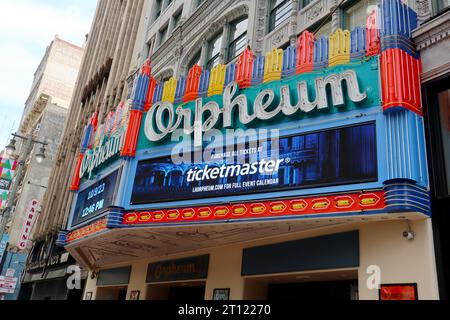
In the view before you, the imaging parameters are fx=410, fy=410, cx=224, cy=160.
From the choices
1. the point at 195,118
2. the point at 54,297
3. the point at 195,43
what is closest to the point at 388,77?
the point at 195,118

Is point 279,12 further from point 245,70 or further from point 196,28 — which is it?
point 245,70

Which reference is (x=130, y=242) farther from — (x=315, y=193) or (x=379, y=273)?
(x=379, y=273)

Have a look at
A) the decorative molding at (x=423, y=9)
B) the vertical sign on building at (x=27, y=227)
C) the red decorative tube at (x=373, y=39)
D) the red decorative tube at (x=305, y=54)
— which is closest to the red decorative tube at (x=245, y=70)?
the red decorative tube at (x=305, y=54)

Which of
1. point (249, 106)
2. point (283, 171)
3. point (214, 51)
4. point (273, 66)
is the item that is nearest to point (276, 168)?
point (283, 171)

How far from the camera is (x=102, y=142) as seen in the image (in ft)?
59.6

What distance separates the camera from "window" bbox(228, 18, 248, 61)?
65.5 feet

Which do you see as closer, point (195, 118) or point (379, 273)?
point (379, 273)

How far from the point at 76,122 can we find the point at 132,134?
3262cm

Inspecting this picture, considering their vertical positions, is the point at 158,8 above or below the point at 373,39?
above

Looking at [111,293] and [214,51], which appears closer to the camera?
[111,293]

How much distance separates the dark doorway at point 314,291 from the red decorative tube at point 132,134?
694 cm

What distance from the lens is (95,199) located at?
17.1m

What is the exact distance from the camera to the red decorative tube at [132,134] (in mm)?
15016
